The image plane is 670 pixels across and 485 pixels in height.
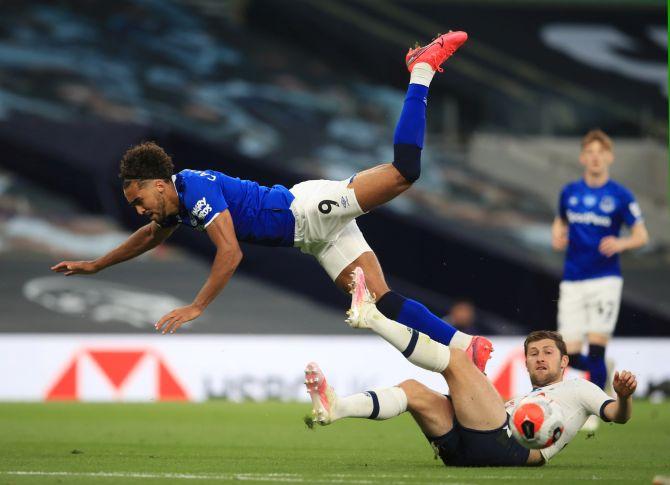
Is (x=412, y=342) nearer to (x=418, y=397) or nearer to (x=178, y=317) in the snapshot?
(x=418, y=397)

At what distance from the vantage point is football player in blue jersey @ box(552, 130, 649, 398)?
1035 cm

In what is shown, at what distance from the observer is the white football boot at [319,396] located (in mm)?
6082

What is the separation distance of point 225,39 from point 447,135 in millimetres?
4545

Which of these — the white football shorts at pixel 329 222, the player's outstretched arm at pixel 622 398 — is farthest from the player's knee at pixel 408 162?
the player's outstretched arm at pixel 622 398

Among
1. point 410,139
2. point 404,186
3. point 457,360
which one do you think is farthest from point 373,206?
point 457,360

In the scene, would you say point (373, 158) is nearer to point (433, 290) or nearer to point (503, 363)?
point (433, 290)

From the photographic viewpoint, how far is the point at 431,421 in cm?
625

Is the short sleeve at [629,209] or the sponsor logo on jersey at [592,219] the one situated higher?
the short sleeve at [629,209]

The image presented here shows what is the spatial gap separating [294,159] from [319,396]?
14026mm

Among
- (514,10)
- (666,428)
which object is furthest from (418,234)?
(666,428)

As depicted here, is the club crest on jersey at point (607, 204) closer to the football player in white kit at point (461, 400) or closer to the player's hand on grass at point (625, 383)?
the football player in white kit at point (461, 400)

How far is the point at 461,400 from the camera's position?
6.25m

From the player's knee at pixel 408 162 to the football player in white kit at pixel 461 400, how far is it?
2.74 ft

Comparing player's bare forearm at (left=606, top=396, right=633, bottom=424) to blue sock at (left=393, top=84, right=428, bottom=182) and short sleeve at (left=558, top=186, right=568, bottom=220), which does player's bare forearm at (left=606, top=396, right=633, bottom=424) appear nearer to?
blue sock at (left=393, top=84, right=428, bottom=182)
